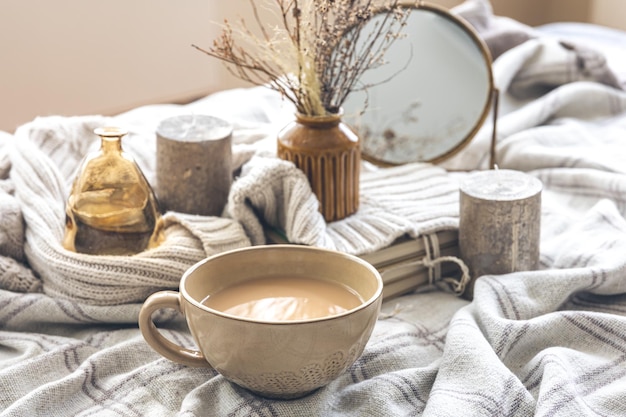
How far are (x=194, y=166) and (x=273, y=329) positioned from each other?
1.20 ft

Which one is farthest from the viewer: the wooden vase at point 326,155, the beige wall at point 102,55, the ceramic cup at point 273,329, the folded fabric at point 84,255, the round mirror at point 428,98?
the beige wall at point 102,55

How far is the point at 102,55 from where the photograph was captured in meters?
2.18

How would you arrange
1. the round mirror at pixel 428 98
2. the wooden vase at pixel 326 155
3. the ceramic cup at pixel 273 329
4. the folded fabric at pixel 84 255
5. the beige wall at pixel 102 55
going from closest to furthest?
the ceramic cup at pixel 273 329 < the folded fabric at pixel 84 255 < the wooden vase at pixel 326 155 < the round mirror at pixel 428 98 < the beige wall at pixel 102 55

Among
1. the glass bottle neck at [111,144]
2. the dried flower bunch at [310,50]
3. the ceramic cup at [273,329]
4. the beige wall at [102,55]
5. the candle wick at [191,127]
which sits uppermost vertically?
the dried flower bunch at [310,50]

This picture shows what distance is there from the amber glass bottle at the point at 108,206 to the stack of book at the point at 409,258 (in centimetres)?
15

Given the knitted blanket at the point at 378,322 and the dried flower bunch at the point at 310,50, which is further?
the dried flower bunch at the point at 310,50

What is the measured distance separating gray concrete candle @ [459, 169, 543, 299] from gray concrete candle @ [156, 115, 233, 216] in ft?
0.87

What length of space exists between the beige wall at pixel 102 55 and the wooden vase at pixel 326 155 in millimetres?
1225

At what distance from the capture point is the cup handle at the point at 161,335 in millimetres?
732

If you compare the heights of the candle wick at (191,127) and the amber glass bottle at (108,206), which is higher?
the candle wick at (191,127)

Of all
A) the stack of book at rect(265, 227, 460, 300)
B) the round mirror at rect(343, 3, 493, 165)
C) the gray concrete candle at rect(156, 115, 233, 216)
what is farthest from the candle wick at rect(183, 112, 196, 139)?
the round mirror at rect(343, 3, 493, 165)

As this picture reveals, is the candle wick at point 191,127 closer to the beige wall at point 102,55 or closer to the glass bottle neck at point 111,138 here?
the glass bottle neck at point 111,138

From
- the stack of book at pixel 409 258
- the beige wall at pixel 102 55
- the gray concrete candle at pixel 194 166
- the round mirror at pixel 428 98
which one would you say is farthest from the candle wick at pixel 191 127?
the beige wall at pixel 102 55

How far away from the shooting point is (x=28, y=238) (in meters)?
0.93
